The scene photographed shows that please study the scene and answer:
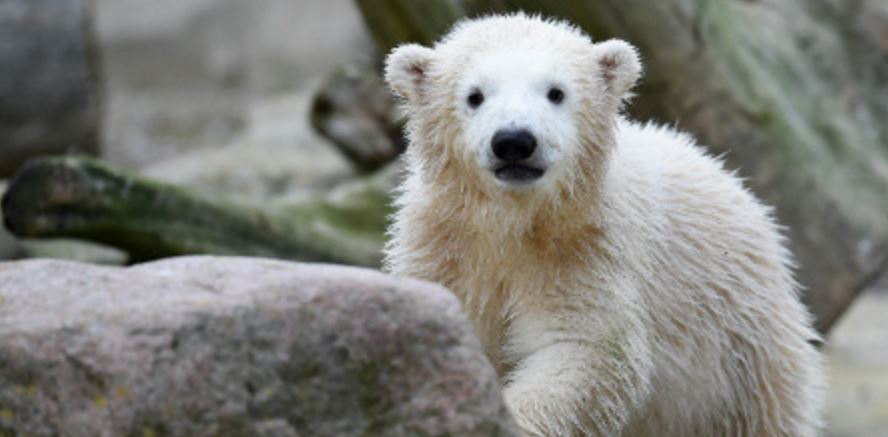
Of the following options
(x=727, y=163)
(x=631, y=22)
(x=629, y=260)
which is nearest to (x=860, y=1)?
(x=727, y=163)

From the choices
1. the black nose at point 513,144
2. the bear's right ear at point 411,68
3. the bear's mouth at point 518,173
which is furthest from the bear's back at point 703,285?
the bear's right ear at point 411,68

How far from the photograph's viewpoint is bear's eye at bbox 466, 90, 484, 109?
15.4ft

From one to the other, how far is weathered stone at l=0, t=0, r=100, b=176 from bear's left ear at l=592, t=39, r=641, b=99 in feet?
26.0

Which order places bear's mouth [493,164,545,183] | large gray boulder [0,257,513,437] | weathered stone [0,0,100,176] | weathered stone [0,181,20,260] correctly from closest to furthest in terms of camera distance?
large gray boulder [0,257,513,437]
bear's mouth [493,164,545,183]
weathered stone [0,181,20,260]
weathered stone [0,0,100,176]

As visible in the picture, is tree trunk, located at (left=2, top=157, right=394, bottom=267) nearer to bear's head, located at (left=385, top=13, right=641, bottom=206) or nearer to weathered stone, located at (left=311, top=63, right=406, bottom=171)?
weathered stone, located at (left=311, top=63, right=406, bottom=171)

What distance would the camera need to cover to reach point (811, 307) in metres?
8.02

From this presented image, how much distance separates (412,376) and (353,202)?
19.0 feet

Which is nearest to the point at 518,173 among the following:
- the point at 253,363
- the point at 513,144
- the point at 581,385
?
the point at 513,144

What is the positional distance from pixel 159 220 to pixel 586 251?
10.8ft

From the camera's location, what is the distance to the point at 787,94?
27.3ft

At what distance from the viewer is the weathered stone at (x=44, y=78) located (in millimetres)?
11734

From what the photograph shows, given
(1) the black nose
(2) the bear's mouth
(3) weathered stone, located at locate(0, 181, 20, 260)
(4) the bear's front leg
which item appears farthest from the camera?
(3) weathered stone, located at locate(0, 181, 20, 260)

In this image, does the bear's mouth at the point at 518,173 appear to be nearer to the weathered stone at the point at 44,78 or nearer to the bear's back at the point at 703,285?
the bear's back at the point at 703,285

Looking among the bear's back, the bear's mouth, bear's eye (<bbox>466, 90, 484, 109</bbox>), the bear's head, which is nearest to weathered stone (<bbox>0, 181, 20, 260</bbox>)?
the bear's head
